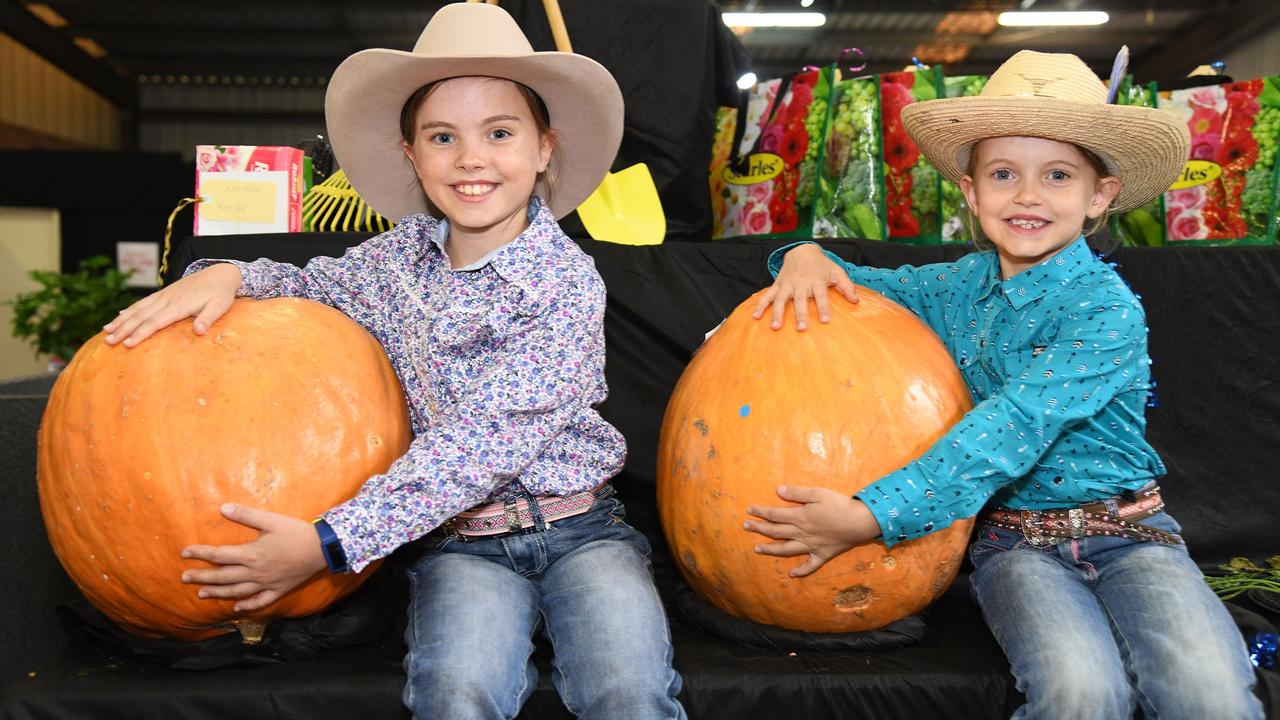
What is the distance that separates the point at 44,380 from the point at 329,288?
1.61 m

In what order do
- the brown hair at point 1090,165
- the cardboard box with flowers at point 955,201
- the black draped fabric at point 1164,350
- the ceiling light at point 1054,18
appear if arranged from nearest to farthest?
the brown hair at point 1090,165 < the black draped fabric at point 1164,350 < the cardboard box with flowers at point 955,201 < the ceiling light at point 1054,18

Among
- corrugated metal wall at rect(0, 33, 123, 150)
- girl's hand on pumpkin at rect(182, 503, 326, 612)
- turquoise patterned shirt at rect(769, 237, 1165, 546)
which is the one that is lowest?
girl's hand on pumpkin at rect(182, 503, 326, 612)

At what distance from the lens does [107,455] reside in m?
1.71

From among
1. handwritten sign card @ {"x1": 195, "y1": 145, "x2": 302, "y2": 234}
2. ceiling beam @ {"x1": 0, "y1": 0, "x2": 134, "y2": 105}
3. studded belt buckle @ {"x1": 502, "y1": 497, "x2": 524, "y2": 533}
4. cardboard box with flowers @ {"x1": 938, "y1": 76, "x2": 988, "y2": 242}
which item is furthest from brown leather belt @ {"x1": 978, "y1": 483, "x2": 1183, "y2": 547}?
ceiling beam @ {"x1": 0, "y1": 0, "x2": 134, "y2": 105}

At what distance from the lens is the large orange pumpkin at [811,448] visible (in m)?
1.81

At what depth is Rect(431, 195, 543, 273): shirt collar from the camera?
2035mm

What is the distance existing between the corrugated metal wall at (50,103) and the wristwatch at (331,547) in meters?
13.2

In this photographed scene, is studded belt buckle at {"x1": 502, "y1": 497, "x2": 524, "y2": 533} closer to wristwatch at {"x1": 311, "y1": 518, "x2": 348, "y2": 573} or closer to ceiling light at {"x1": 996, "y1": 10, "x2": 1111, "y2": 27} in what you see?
wristwatch at {"x1": 311, "y1": 518, "x2": 348, "y2": 573}

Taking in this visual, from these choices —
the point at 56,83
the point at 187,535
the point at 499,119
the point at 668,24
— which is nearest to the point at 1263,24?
the point at 668,24

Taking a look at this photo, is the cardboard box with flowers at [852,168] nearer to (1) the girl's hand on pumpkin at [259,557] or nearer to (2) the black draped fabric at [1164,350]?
(2) the black draped fabric at [1164,350]

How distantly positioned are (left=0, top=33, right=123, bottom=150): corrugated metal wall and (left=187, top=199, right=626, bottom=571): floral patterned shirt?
502 inches

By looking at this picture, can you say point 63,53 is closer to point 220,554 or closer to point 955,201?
point 955,201

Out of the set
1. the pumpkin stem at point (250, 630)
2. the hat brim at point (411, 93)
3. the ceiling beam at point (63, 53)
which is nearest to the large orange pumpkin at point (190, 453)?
the pumpkin stem at point (250, 630)

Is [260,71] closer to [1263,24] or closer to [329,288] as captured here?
[1263,24]
